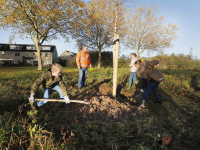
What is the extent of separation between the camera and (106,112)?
3.72 meters

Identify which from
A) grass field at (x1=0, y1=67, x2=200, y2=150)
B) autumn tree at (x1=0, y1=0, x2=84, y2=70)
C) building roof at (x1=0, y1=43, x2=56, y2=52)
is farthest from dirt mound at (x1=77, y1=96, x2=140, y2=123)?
building roof at (x1=0, y1=43, x2=56, y2=52)

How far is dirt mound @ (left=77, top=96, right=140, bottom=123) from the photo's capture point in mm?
3596

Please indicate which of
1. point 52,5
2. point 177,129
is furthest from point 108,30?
point 177,129

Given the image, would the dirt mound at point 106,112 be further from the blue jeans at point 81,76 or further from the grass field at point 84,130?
the blue jeans at point 81,76

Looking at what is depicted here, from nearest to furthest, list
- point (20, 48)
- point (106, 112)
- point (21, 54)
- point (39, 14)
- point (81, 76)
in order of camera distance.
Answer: point (106, 112)
point (81, 76)
point (39, 14)
point (21, 54)
point (20, 48)

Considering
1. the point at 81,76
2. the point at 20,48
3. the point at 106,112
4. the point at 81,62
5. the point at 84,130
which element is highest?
the point at 20,48

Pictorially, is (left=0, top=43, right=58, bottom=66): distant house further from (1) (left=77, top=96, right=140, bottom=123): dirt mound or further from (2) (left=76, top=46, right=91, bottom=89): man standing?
(1) (left=77, top=96, right=140, bottom=123): dirt mound

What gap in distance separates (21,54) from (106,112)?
44.2 metres

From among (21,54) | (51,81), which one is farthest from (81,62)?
(21,54)

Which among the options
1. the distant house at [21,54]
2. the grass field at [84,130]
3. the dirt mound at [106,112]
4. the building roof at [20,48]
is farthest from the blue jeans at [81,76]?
the building roof at [20,48]

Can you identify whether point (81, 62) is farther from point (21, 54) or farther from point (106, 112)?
point (21, 54)

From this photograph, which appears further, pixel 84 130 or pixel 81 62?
pixel 81 62

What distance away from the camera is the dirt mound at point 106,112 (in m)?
3.60

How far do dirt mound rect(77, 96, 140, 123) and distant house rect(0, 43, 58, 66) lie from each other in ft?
129
